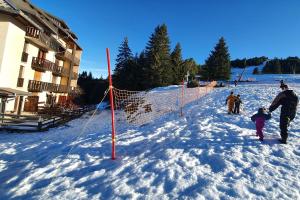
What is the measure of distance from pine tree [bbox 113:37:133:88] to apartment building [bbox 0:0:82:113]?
11128 millimetres

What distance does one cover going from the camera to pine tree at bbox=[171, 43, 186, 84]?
51.8m

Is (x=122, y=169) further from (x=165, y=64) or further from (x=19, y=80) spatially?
(x=165, y=64)

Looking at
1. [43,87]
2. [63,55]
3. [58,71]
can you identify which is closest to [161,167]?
[43,87]

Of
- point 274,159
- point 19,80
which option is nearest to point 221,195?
point 274,159

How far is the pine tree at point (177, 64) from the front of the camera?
5181cm

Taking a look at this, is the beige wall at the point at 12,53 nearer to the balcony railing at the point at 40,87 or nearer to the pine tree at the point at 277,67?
the balcony railing at the point at 40,87

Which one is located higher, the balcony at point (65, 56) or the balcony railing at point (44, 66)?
the balcony at point (65, 56)

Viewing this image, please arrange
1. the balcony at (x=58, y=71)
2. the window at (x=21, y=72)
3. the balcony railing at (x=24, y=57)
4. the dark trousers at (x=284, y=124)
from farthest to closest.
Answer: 1. the balcony at (x=58, y=71)
2. the window at (x=21, y=72)
3. the balcony railing at (x=24, y=57)
4. the dark trousers at (x=284, y=124)

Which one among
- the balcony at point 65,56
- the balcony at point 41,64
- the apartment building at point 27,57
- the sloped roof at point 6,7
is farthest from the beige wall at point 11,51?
the balcony at point 65,56

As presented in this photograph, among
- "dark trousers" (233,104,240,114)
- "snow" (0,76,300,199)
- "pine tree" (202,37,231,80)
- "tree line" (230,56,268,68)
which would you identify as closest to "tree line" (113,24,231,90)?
"pine tree" (202,37,231,80)

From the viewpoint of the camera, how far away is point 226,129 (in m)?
10.9

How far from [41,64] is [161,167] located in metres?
28.3

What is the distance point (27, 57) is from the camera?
27609mm

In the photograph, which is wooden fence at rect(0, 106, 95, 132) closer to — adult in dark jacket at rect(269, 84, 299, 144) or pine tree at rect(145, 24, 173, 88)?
adult in dark jacket at rect(269, 84, 299, 144)
